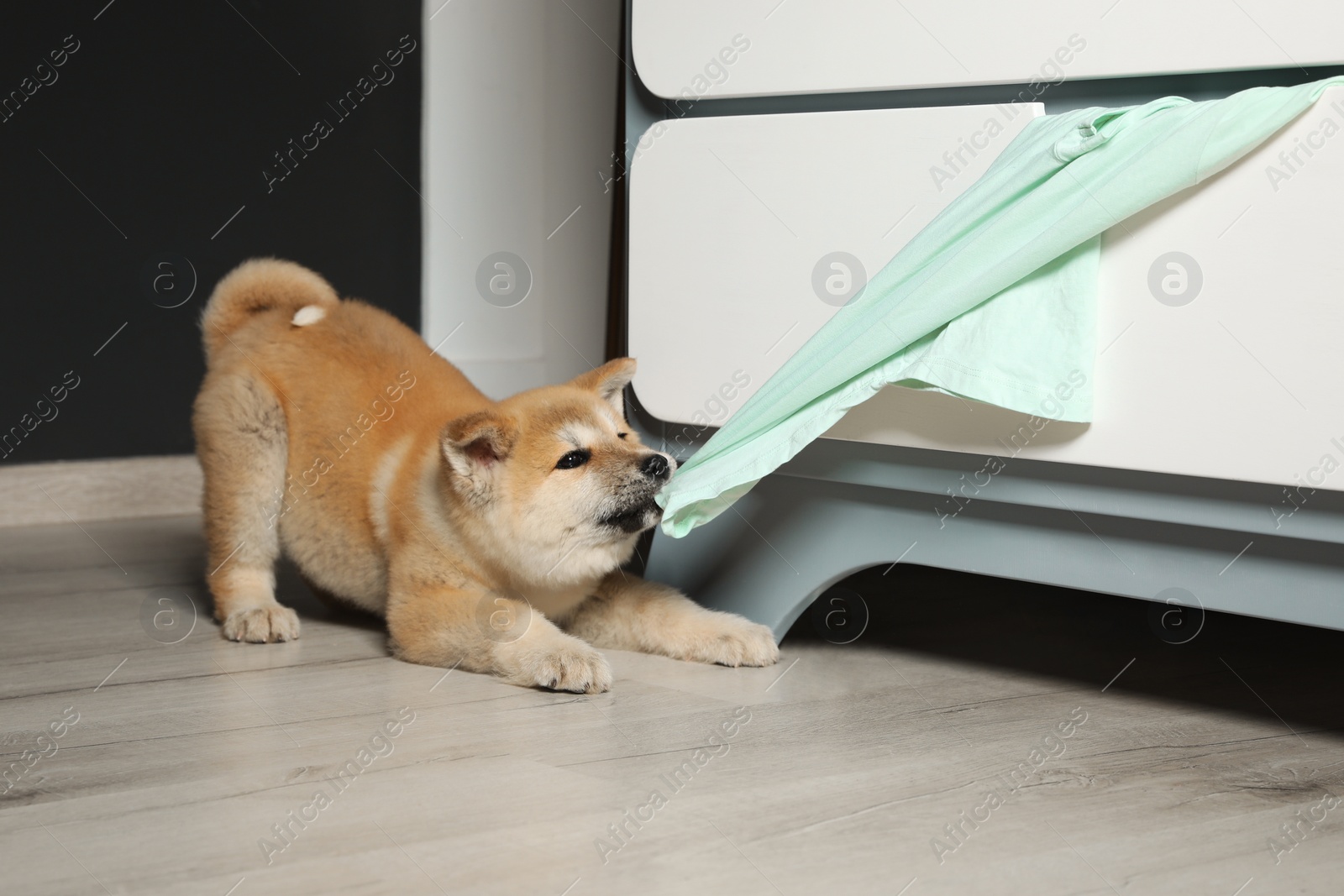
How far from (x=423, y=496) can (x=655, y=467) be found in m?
→ 0.35

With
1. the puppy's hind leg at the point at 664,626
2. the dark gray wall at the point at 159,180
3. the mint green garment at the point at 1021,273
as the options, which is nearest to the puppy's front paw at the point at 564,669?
the puppy's hind leg at the point at 664,626

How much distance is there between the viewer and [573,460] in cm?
160

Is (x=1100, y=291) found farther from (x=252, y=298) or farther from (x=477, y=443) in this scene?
(x=252, y=298)

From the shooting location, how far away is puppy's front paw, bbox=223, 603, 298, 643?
1.77 meters

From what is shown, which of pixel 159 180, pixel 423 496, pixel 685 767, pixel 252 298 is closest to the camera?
pixel 685 767

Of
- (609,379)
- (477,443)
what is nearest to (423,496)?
(477,443)

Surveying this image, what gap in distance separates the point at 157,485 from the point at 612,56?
1672 millimetres

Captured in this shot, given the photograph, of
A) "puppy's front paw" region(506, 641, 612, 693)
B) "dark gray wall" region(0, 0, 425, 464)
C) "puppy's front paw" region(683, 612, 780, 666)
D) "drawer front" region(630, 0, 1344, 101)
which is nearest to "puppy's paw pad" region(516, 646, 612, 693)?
"puppy's front paw" region(506, 641, 612, 693)

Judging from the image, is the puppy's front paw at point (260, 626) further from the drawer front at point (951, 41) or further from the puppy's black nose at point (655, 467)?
the drawer front at point (951, 41)

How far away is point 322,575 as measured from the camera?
6.16ft

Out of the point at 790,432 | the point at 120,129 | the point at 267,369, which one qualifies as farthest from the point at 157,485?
the point at 790,432

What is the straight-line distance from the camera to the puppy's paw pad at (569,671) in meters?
1.51

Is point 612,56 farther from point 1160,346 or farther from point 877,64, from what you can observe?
point 1160,346

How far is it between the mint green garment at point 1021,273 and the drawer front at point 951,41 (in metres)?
0.07
